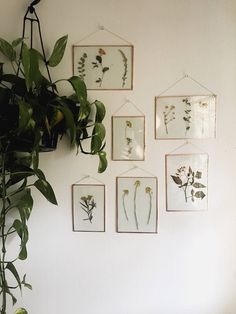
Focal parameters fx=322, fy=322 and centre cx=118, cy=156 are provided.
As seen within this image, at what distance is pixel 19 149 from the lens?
1.34 metres

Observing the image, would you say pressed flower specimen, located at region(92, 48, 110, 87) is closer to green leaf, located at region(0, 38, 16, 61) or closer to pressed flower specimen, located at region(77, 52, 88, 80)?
pressed flower specimen, located at region(77, 52, 88, 80)

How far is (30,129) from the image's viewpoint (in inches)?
48.8

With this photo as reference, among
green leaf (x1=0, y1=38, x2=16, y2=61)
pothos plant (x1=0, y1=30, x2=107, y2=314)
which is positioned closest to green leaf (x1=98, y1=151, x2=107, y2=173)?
pothos plant (x1=0, y1=30, x2=107, y2=314)

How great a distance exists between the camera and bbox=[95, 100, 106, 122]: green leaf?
1.39m

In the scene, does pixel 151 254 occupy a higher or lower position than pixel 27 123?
lower

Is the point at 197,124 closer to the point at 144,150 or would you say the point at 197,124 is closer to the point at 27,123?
the point at 144,150

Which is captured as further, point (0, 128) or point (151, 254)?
point (151, 254)

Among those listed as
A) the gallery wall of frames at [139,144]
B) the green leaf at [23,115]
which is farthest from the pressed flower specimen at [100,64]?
the green leaf at [23,115]

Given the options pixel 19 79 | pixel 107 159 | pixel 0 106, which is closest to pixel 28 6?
pixel 19 79

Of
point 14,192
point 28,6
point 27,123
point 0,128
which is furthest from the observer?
point 28,6

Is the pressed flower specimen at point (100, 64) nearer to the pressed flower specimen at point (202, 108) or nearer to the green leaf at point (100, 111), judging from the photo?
the green leaf at point (100, 111)

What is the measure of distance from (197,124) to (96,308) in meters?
0.96

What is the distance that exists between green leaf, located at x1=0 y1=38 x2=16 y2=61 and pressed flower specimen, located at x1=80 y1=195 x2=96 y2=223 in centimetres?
69

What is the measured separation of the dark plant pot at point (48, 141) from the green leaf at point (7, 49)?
366mm
